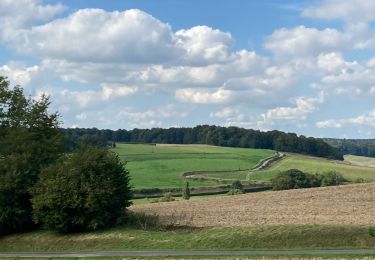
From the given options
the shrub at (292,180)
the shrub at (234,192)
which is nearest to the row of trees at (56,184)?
the shrub at (234,192)

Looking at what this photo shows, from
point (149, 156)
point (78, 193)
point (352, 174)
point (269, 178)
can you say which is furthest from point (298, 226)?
point (149, 156)

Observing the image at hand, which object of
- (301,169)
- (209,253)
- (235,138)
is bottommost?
(209,253)

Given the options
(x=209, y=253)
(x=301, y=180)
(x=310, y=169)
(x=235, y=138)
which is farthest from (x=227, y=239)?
(x=235, y=138)

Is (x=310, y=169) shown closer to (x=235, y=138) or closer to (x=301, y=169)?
(x=301, y=169)

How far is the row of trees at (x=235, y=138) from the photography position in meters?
166

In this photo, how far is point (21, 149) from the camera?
152 ft

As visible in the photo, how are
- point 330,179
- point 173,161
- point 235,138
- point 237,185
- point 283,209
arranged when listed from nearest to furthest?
point 283,209 < point 237,185 < point 330,179 < point 173,161 < point 235,138

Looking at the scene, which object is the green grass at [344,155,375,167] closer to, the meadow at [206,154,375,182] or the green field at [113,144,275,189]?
the green field at [113,144,275,189]

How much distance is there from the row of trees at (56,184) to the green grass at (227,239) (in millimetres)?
2132

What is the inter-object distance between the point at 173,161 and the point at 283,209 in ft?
230

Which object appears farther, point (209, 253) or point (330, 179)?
point (330, 179)

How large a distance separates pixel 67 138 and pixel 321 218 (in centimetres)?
2302

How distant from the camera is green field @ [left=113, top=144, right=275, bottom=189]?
99.4 meters

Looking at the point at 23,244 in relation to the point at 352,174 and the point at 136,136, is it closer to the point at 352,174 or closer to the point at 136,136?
the point at 352,174
